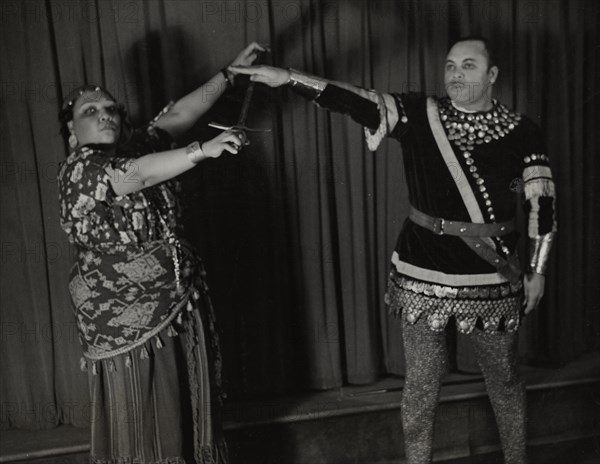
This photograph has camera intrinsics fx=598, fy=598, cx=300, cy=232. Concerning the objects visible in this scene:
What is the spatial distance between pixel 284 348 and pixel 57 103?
47.9 inches

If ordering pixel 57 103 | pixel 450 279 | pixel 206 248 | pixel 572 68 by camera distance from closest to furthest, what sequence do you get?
pixel 450 279, pixel 57 103, pixel 206 248, pixel 572 68

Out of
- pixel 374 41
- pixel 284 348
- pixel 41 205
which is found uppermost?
pixel 374 41

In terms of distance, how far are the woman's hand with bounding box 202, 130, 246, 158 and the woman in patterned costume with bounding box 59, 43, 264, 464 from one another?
5.5 inches

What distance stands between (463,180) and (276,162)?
78cm

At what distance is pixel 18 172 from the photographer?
209 cm

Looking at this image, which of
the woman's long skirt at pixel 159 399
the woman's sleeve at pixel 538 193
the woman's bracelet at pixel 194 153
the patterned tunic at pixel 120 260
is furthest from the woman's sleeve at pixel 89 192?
the woman's sleeve at pixel 538 193

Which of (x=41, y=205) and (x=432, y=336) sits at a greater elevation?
(x=41, y=205)

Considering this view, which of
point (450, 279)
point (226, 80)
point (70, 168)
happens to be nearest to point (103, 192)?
point (70, 168)

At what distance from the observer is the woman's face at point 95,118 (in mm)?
1626

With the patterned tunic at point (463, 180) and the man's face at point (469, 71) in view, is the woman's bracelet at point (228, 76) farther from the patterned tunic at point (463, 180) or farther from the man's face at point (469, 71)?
the man's face at point (469, 71)

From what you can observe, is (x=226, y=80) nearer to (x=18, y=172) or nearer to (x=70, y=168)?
(x=70, y=168)

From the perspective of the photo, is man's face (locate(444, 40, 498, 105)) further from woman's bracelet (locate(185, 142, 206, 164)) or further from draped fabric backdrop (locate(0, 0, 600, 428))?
Result: woman's bracelet (locate(185, 142, 206, 164))

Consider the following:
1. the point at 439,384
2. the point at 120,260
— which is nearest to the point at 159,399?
the point at 120,260

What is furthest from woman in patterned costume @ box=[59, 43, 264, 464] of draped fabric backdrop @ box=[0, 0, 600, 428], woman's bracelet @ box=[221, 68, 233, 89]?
draped fabric backdrop @ box=[0, 0, 600, 428]
